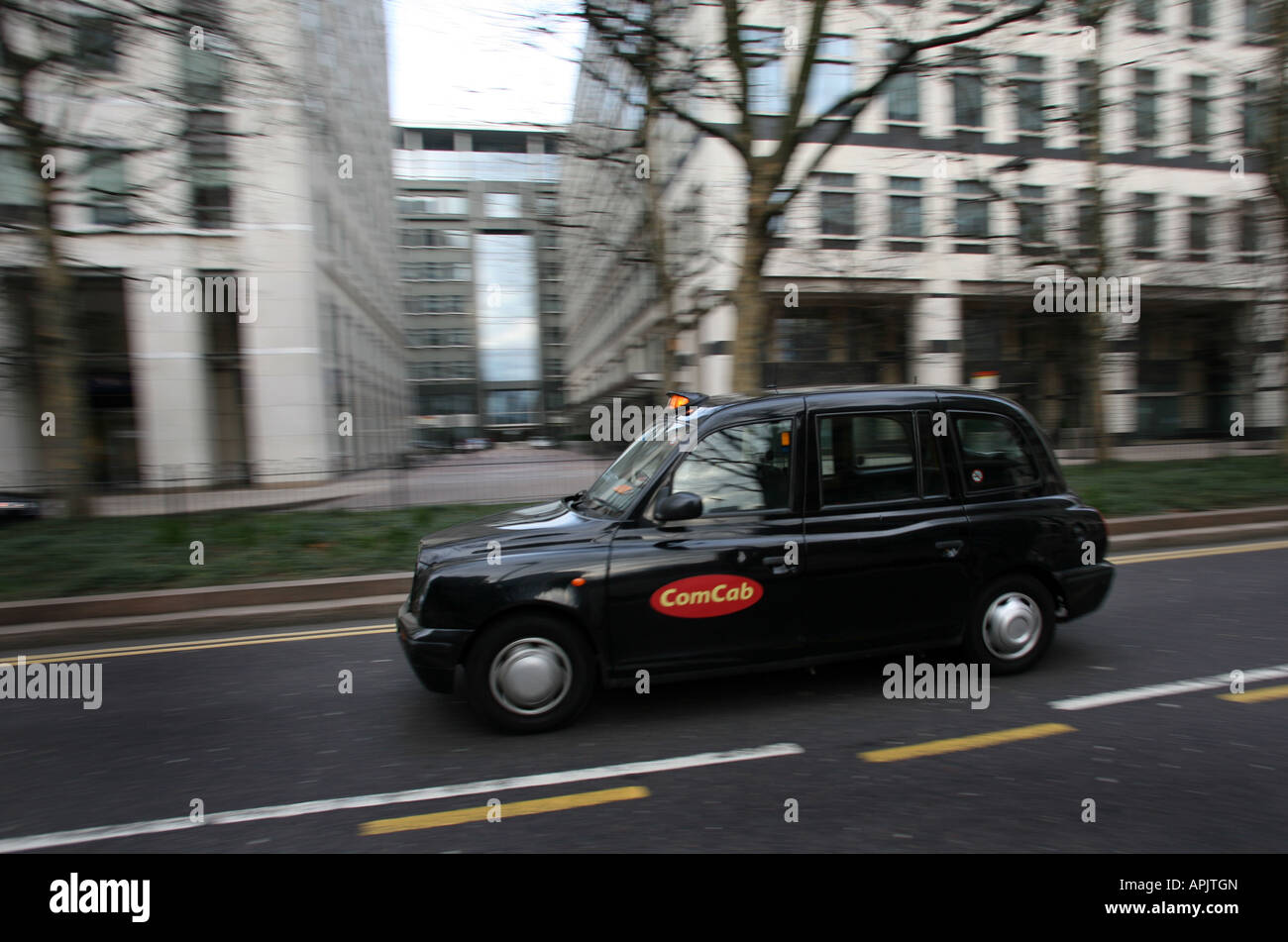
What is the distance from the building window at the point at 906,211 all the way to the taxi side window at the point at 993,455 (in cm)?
2437

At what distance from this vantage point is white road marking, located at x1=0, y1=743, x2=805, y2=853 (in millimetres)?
3348

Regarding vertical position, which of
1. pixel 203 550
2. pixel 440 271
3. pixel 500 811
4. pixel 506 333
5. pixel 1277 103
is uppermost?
pixel 440 271

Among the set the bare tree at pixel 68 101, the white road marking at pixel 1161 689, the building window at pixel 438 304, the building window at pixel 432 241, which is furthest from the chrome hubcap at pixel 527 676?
the building window at pixel 438 304

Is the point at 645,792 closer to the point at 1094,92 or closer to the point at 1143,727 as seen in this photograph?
the point at 1143,727

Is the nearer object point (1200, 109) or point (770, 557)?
point (770, 557)

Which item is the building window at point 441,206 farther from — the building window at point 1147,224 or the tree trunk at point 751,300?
the tree trunk at point 751,300

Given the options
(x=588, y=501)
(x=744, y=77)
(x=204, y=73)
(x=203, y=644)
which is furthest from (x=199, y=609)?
(x=744, y=77)

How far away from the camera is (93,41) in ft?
31.8

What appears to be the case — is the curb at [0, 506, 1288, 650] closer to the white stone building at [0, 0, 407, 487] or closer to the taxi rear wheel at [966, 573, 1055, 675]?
the taxi rear wheel at [966, 573, 1055, 675]

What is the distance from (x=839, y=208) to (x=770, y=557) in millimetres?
25571

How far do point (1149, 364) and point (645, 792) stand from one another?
117 feet

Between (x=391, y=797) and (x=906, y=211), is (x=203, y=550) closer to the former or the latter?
(x=391, y=797)

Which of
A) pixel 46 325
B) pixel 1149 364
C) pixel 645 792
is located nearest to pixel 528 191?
pixel 46 325

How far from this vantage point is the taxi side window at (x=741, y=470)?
14.6ft
